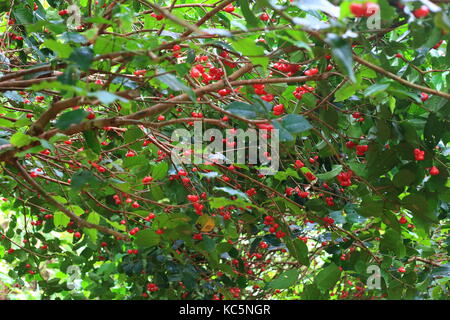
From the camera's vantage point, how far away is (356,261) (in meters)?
2.25

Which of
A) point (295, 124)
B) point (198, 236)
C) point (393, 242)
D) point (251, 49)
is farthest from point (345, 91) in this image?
point (198, 236)

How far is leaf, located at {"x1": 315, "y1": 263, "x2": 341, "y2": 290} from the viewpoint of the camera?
2.32 meters

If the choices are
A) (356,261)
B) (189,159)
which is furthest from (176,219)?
(356,261)

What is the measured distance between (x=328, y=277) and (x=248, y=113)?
109 centimetres

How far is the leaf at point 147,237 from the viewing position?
1942 mm

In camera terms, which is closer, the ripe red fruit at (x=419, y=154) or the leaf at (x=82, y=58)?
the leaf at (x=82, y=58)

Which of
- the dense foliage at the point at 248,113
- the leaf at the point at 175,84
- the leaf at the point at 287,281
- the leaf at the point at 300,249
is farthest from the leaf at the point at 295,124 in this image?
the leaf at the point at 287,281

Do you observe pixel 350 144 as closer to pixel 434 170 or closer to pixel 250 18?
pixel 434 170

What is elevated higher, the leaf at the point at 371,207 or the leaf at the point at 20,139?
the leaf at the point at 20,139

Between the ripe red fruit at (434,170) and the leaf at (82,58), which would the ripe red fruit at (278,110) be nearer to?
the ripe red fruit at (434,170)

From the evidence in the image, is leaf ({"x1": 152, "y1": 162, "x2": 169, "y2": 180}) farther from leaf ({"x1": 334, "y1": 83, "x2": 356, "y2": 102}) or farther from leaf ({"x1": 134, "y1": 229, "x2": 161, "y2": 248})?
leaf ({"x1": 334, "y1": 83, "x2": 356, "y2": 102})

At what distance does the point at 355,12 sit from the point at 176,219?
1078 mm

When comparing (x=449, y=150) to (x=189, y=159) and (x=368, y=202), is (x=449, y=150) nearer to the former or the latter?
(x=368, y=202)
